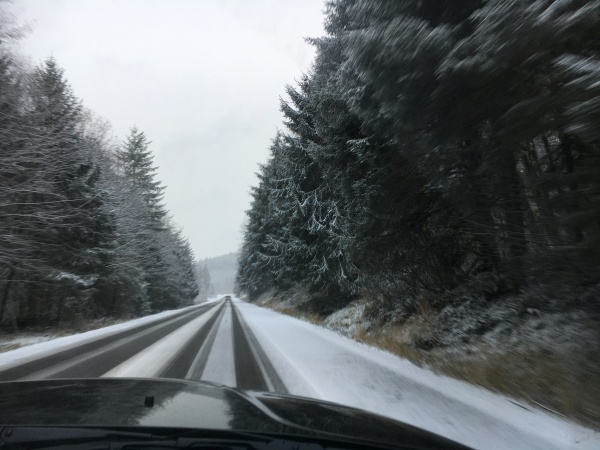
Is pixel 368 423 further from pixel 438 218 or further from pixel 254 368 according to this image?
pixel 438 218

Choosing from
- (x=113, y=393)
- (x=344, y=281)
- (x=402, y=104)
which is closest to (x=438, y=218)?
(x=402, y=104)

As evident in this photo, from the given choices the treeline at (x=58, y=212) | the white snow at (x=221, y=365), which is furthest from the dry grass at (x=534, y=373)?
the treeline at (x=58, y=212)

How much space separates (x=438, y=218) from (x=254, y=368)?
5.24 metres

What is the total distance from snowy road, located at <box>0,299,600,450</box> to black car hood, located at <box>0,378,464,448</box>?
1847mm

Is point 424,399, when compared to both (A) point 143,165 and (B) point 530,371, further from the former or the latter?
(A) point 143,165

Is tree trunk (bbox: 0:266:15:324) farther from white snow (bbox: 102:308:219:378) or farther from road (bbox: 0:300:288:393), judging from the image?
white snow (bbox: 102:308:219:378)

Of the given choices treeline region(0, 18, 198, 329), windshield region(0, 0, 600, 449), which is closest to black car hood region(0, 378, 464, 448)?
windshield region(0, 0, 600, 449)

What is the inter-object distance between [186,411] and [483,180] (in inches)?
189

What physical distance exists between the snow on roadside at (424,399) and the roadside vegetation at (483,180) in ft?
1.73

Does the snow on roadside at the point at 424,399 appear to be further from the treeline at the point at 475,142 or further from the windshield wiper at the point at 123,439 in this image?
the windshield wiper at the point at 123,439

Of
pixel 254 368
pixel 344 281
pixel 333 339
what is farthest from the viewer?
pixel 344 281

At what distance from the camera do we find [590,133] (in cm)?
349

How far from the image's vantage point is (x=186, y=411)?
2.36 meters

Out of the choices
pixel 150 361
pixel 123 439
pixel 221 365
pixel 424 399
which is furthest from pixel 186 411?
pixel 150 361
